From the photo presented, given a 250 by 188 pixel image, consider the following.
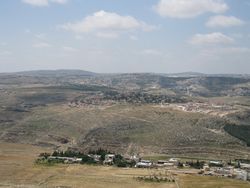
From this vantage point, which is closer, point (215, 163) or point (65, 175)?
point (65, 175)

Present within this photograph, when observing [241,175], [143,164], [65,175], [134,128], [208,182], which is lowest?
[65,175]

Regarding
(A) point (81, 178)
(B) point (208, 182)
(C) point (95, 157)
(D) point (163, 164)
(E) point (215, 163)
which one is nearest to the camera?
(B) point (208, 182)

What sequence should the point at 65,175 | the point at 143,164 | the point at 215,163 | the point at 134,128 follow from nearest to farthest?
1. the point at 65,175
2. the point at 143,164
3. the point at 215,163
4. the point at 134,128

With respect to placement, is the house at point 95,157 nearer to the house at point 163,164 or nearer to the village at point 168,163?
the village at point 168,163

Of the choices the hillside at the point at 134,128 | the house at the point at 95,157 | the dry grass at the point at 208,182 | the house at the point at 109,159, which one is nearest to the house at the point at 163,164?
the house at the point at 109,159

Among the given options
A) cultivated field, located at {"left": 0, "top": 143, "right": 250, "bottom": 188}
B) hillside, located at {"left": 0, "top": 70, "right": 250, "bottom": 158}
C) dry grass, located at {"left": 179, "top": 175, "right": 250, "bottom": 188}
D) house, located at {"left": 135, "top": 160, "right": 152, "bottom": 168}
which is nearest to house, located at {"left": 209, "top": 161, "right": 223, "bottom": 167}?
hillside, located at {"left": 0, "top": 70, "right": 250, "bottom": 158}

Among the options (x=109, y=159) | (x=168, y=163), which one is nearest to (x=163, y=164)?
(x=168, y=163)

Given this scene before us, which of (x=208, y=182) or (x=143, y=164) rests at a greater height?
(x=208, y=182)

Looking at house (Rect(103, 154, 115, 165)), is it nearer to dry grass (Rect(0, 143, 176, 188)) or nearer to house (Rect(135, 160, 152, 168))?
dry grass (Rect(0, 143, 176, 188))

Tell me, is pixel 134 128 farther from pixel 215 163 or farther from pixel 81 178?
pixel 81 178
